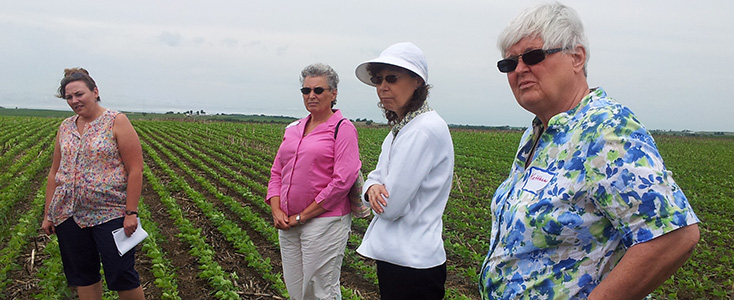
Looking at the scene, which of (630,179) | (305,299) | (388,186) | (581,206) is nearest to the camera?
(630,179)

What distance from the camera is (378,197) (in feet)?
6.70

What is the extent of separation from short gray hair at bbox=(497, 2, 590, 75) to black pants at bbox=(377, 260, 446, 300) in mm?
1132

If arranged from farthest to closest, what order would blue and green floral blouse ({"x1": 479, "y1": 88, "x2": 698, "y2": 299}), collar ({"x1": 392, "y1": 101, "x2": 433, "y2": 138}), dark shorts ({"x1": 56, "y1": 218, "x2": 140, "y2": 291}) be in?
dark shorts ({"x1": 56, "y1": 218, "x2": 140, "y2": 291})
collar ({"x1": 392, "y1": 101, "x2": 433, "y2": 138})
blue and green floral blouse ({"x1": 479, "y1": 88, "x2": 698, "y2": 299})

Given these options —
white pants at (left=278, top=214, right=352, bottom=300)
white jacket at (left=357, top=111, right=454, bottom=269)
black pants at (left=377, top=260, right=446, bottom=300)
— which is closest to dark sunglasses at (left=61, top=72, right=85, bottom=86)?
white pants at (left=278, top=214, right=352, bottom=300)

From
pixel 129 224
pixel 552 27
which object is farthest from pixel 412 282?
pixel 129 224

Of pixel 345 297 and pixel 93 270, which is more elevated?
pixel 93 270

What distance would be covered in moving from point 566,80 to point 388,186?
932mm

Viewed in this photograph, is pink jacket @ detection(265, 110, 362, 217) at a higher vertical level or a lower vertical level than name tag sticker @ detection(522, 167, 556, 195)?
lower

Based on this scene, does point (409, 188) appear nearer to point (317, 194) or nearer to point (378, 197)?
point (378, 197)

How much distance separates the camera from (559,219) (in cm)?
121

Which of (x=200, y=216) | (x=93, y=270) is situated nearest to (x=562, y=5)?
(x=93, y=270)

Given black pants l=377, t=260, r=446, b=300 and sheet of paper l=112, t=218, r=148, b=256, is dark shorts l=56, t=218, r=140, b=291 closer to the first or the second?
sheet of paper l=112, t=218, r=148, b=256

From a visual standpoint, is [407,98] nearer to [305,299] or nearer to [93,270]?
[305,299]

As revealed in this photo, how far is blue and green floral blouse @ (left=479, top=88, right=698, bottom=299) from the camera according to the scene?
1.05 m
